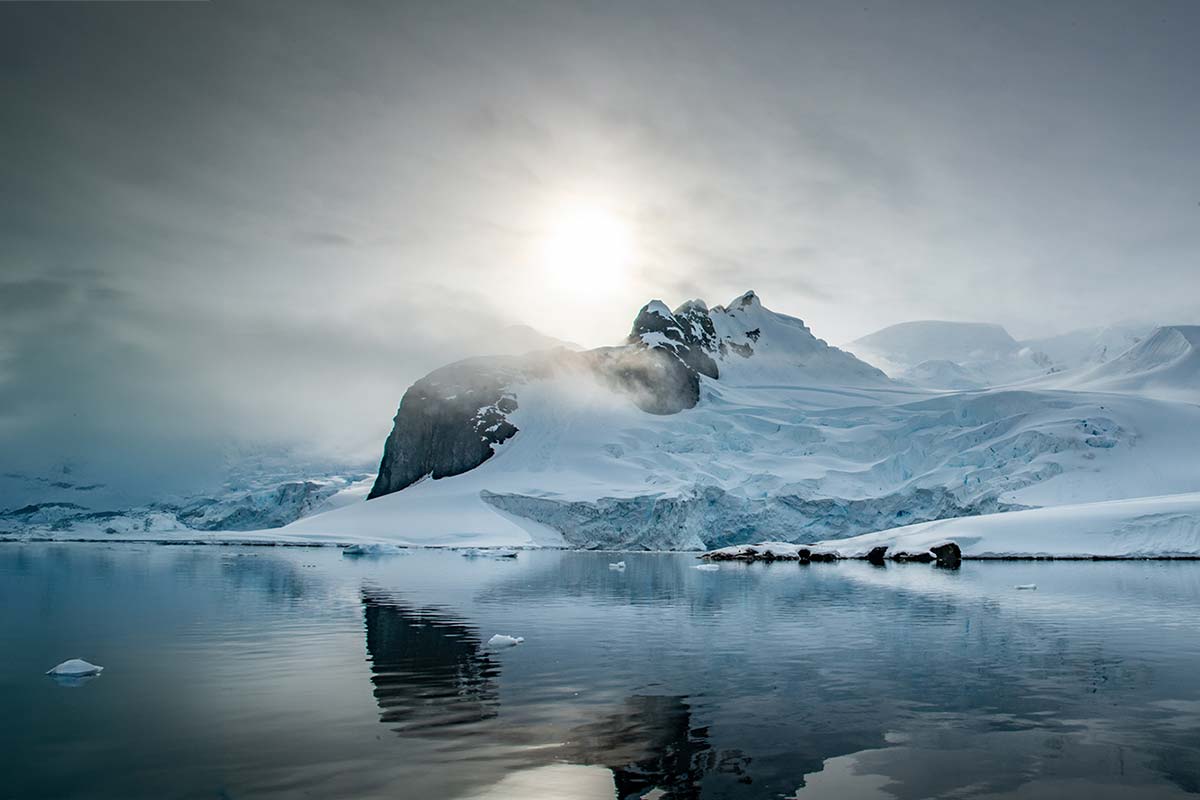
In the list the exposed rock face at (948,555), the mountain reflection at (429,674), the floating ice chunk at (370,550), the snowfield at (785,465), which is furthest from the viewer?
the snowfield at (785,465)

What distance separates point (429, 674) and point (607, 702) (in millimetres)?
4208

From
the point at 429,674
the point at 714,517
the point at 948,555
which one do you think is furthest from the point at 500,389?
the point at 429,674

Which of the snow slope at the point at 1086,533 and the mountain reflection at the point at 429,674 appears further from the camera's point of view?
the snow slope at the point at 1086,533

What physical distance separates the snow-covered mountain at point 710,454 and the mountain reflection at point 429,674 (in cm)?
7947

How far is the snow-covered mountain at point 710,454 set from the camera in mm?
104500

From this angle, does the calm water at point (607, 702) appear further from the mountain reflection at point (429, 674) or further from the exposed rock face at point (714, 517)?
the exposed rock face at point (714, 517)

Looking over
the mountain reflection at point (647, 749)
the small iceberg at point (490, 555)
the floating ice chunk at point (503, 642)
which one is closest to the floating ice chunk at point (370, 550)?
the small iceberg at point (490, 555)

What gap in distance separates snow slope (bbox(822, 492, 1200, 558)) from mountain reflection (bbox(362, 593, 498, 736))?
5084 cm

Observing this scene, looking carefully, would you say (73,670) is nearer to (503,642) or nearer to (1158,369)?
(503,642)

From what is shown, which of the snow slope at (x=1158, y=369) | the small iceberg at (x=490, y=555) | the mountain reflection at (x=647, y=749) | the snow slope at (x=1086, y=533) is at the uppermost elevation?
the snow slope at (x=1158, y=369)

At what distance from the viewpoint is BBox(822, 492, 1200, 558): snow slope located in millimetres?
56500

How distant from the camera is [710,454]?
130m

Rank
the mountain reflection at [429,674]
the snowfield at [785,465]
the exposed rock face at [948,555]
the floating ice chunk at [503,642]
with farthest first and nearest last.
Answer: the snowfield at [785,465]
the exposed rock face at [948,555]
the floating ice chunk at [503,642]
the mountain reflection at [429,674]

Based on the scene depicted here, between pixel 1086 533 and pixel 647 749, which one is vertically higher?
pixel 1086 533
